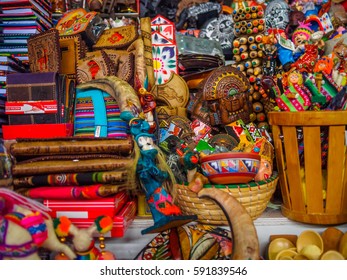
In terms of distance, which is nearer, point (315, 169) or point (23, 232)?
point (23, 232)

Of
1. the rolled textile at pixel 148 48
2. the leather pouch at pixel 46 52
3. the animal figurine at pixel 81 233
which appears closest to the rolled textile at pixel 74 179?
the animal figurine at pixel 81 233

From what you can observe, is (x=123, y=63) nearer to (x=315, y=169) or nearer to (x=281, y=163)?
(x=281, y=163)

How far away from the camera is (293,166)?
5.13ft

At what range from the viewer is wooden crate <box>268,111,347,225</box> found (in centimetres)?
149

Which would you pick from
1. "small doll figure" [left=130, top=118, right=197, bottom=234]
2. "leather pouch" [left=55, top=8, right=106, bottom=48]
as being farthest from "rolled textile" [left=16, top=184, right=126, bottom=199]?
"leather pouch" [left=55, top=8, right=106, bottom=48]

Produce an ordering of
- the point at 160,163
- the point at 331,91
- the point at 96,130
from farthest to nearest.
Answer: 1. the point at 331,91
2. the point at 96,130
3. the point at 160,163

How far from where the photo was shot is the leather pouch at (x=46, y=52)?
1.90 m

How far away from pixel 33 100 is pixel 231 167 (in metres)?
0.95

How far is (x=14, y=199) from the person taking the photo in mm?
1099

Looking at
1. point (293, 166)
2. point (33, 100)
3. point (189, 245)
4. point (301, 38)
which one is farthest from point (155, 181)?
point (301, 38)

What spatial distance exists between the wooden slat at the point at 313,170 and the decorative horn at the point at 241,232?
1.75 ft
